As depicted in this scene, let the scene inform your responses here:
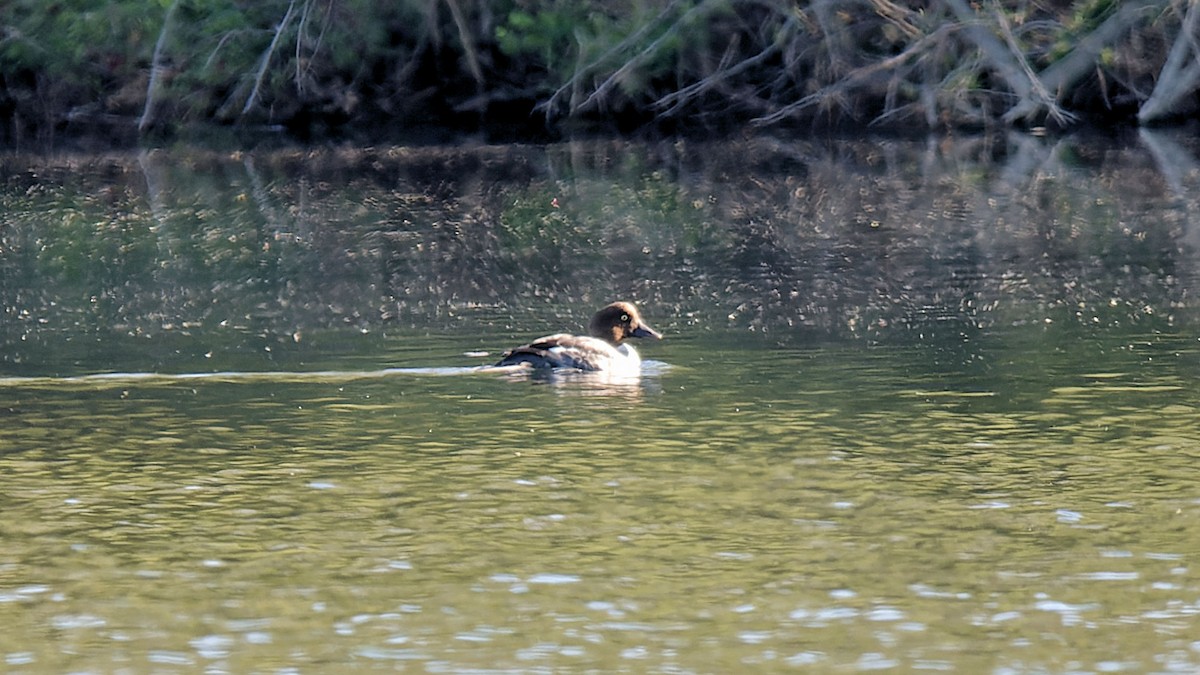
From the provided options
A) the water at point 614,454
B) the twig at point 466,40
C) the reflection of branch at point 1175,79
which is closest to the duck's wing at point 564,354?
the water at point 614,454

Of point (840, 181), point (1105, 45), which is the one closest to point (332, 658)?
point (840, 181)

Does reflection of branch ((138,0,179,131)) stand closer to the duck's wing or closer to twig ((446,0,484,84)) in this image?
twig ((446,0,484,84))

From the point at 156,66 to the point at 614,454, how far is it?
105 feet

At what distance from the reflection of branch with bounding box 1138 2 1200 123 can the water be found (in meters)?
13.2

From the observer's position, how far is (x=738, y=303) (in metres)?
17.1

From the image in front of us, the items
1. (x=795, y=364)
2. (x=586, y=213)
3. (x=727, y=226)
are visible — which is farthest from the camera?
(x=586, y=213)

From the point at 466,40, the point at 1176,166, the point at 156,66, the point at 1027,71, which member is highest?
the point at 466,40

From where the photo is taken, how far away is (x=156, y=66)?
4128 cm

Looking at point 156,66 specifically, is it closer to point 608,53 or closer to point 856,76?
point 608,53

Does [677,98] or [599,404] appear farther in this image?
[677,98]

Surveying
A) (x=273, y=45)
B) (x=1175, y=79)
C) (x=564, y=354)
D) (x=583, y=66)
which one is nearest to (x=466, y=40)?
(x=583, y=66)

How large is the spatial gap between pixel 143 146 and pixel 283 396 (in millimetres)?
30784

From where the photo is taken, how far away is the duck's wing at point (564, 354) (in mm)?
13500

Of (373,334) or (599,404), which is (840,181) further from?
(599,404)
